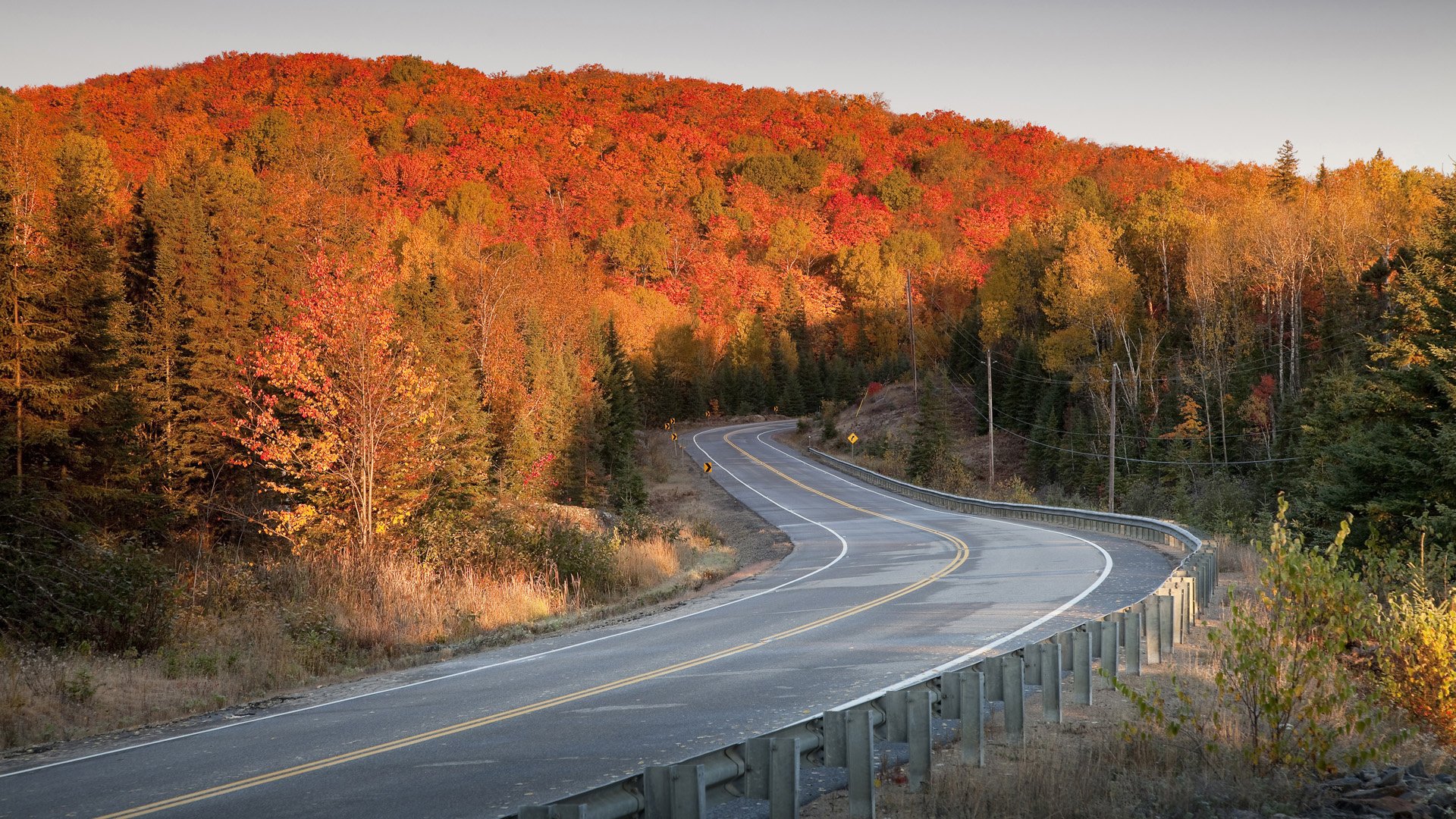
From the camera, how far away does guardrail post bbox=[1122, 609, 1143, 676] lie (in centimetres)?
936

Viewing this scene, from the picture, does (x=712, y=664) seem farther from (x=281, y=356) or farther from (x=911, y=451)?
(x=911, y=451)

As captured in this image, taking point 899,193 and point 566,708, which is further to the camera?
point 899,193

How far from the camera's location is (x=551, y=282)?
186 feet

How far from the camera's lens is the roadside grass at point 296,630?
31.3 ft

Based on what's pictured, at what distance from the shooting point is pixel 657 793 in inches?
196

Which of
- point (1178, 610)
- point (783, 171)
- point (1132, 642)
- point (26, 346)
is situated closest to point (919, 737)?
point (1132, 642)

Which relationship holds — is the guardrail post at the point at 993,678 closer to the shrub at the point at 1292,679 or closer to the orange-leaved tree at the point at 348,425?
the shrub at the point at 1292,679

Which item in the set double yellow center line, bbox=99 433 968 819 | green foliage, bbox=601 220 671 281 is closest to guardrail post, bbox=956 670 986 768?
double yellow center line, bbox=99 433 968 819

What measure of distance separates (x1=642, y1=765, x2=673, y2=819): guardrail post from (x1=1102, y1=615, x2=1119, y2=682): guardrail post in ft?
17.2

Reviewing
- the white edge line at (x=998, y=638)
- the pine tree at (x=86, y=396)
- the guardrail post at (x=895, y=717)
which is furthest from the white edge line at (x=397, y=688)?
the pine tree at (x=86, y=396)

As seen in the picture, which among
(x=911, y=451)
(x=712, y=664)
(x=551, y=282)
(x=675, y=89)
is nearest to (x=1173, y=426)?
(x=911, y=451)

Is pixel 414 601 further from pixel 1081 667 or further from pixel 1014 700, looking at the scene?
pixel 1014 700

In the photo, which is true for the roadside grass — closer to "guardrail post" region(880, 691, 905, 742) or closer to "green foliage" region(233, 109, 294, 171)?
"guardrail post" region(880, 691, 905, 742)

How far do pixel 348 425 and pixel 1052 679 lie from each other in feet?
53.7
